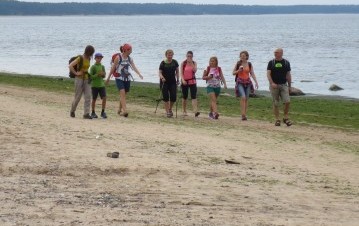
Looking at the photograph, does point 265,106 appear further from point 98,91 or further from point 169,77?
point 98,91

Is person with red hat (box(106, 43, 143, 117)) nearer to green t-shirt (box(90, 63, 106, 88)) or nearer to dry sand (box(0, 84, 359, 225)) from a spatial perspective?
green t-shirt (box(90, 63, 106, 88))

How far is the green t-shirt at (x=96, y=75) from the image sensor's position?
Answer: 16.5 m

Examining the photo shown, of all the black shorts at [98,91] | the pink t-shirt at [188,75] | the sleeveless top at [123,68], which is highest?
the sleeveless top at [123,68]

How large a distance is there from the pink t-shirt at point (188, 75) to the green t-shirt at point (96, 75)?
2.20 m

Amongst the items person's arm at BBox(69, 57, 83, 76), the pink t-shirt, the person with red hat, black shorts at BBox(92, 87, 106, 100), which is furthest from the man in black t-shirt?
person's arm at BBox(69, 57, 83, 76)

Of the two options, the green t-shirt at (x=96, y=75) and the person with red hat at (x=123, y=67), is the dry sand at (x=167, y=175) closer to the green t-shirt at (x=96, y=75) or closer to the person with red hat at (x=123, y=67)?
the green t-shirt at (x=96, y=75)

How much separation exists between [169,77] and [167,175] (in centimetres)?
746

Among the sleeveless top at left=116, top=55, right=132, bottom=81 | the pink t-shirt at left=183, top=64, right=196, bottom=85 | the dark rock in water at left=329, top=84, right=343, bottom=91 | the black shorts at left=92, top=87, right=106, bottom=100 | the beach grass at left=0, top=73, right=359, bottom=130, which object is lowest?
the dark rock in water at left=329, top=84, right=343, bottom=91

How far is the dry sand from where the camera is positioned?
28.3 ft

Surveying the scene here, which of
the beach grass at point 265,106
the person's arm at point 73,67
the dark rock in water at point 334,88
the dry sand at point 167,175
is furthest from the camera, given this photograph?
the dark rock in water at point 334,88

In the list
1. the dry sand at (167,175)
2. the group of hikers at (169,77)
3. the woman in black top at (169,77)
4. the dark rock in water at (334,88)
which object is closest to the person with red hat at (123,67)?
the group of hikers at (169,77)

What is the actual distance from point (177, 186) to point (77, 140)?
10.4 feet

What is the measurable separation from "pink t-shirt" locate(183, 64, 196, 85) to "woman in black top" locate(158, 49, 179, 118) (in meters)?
0.39

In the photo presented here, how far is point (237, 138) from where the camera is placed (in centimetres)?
1503
